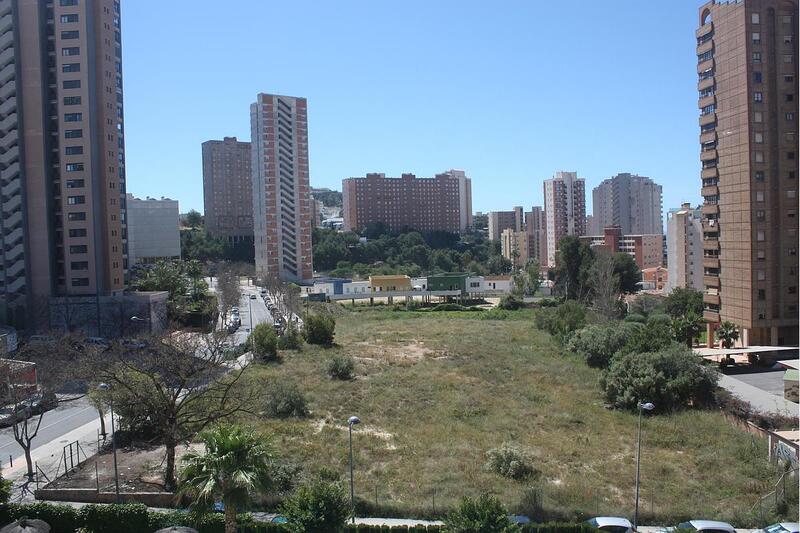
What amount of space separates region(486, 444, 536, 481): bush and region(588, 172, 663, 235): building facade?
5659 inches

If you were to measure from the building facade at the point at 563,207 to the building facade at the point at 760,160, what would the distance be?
88.8 meters

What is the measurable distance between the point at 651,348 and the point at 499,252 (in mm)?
118928

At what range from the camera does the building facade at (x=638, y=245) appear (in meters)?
119

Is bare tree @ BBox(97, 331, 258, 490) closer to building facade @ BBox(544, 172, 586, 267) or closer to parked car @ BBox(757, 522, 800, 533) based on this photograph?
parked car @ BBox(757, 522, 800, 533)

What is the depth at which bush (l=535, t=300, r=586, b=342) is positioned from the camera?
50531 mm

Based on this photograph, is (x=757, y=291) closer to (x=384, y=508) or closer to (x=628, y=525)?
(x=628, y=525)

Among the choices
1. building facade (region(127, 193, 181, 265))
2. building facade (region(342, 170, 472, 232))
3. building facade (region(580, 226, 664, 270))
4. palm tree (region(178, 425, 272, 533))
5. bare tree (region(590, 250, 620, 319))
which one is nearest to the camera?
palm tree (region(178, 425, 272, 533))

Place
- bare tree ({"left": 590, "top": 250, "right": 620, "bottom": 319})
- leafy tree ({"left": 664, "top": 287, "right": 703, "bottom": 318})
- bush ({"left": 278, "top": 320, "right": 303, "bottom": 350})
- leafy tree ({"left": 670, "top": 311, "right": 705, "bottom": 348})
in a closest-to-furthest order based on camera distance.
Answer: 1. leafy tree ({"left": 670, "top": 311, "right": 705, "bottom": 348})
2. bush ({"left": 278, "top": 320, "right": 303, "bottom": 350})
3. leafy tree ({"left": 664, "top": 287, "right": 703, "bottom": 318})
4. bare tree ({"left": 590, "top": 250, "right": 620, "bottom": 319})

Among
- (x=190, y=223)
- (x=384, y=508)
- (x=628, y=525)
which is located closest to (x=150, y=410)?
(x=384, y=508)

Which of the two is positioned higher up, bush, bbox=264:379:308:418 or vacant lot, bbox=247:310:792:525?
bush, bbox=264:379:308:418

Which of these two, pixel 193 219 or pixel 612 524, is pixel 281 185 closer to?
pixel 193 219

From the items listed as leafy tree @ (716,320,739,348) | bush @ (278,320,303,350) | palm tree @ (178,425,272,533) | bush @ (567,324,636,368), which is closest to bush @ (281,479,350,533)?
palm tree @ (178,425,272,533)

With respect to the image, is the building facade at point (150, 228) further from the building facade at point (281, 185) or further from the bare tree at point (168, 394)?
the bare tree at point (168, 394)

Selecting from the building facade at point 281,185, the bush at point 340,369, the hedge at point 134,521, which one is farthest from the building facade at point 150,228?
the hedge at point 134,521
